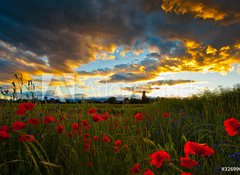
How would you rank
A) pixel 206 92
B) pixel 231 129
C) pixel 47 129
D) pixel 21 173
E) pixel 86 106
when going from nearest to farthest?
pixel 231 129 < pixel 21 173 < pixel 47 129 < pixel 86 106 < pixel 206 92

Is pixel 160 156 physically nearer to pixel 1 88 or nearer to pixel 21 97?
pixel 21 97

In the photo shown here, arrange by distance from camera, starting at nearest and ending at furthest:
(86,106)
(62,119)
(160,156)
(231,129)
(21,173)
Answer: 1. (160,156)
2. (231,129)
3. (21,173)
4. (62,119)
5. (86,106)

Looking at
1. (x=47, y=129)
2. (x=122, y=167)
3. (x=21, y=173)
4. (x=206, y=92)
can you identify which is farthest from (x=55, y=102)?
(x=206, y=92)

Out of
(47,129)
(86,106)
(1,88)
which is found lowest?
(47,129)

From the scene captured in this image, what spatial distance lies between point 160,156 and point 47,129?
2427 millimetres

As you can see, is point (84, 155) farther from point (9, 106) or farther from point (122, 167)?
point (9, 106)

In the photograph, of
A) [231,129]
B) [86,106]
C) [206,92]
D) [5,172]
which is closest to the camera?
[231,129]

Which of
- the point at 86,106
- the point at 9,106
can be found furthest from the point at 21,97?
the point at 86,106

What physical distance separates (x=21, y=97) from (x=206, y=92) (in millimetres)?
8513

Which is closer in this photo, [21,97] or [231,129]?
[231,129]

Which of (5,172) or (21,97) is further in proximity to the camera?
(21,97)

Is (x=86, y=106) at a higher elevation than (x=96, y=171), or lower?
higher

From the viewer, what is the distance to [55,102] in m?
4.98

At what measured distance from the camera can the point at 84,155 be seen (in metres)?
2.84
